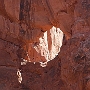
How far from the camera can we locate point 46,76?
34.2ft

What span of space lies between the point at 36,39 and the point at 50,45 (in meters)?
3.06

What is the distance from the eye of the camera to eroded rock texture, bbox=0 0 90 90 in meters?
7.69

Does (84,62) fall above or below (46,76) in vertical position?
above

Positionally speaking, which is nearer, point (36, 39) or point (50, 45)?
point (36, 39)

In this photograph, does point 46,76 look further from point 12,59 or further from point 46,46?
point 46,46

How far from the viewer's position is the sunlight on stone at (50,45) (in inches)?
567

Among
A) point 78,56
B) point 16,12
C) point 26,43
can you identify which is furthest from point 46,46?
point 78,56

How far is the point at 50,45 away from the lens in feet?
50.3

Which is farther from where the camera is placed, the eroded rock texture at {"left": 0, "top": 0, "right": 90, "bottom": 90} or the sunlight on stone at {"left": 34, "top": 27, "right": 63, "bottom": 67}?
the sunlight on stone at {"left": 34, "top": 27, "right": 63, "bottom": 67}

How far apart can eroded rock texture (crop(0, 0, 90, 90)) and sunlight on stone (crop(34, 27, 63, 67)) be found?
28.8 inches

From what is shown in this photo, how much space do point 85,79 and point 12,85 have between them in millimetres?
4275

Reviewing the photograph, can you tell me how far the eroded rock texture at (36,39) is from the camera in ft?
25.2

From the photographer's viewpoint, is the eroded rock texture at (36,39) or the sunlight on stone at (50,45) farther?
the sunlight on stone at (50,45)

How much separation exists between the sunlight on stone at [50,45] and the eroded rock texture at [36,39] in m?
0.73
